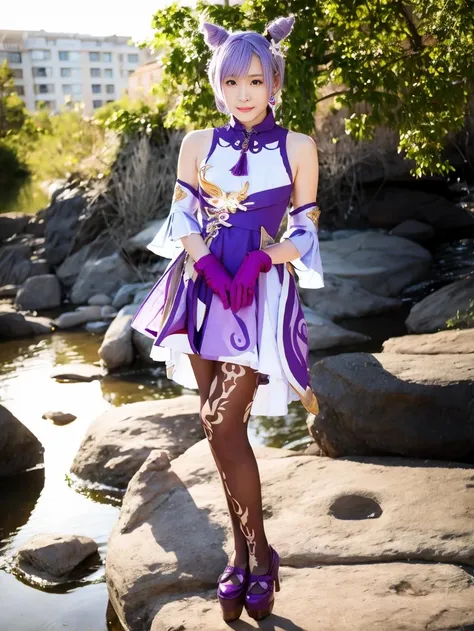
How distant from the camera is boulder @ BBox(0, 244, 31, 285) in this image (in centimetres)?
1434

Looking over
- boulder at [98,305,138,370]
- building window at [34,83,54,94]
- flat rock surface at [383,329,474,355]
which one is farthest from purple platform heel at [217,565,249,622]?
building window at [34,83,54,94]

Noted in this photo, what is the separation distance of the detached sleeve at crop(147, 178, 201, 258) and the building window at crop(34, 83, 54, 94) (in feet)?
241

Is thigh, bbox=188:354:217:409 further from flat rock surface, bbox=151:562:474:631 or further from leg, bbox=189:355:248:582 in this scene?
flat rock surface, bbox=151:562:474:631

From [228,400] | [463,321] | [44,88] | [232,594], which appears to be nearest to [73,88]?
[44,88]

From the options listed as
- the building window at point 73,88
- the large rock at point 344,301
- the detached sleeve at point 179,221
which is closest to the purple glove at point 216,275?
the detached sleeve at point 179,221

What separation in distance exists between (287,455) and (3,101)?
117ft

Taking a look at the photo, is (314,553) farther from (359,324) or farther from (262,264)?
(359,324)

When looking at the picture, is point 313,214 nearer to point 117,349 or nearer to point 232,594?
point 232,594

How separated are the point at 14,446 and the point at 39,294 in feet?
23.5

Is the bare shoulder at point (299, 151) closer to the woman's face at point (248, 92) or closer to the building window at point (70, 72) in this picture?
the woman's face at point (248, 92)

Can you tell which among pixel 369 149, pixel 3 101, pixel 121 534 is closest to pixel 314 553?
pixel 121 534

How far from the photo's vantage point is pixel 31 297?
12.7 meters

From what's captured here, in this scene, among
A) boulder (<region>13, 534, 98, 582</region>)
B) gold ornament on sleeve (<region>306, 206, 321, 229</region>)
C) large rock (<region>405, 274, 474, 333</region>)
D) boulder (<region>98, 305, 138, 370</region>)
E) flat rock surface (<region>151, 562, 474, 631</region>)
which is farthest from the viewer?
boulder (<region>98, 305, 138, 370</region>)

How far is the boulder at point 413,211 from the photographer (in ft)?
49.2
